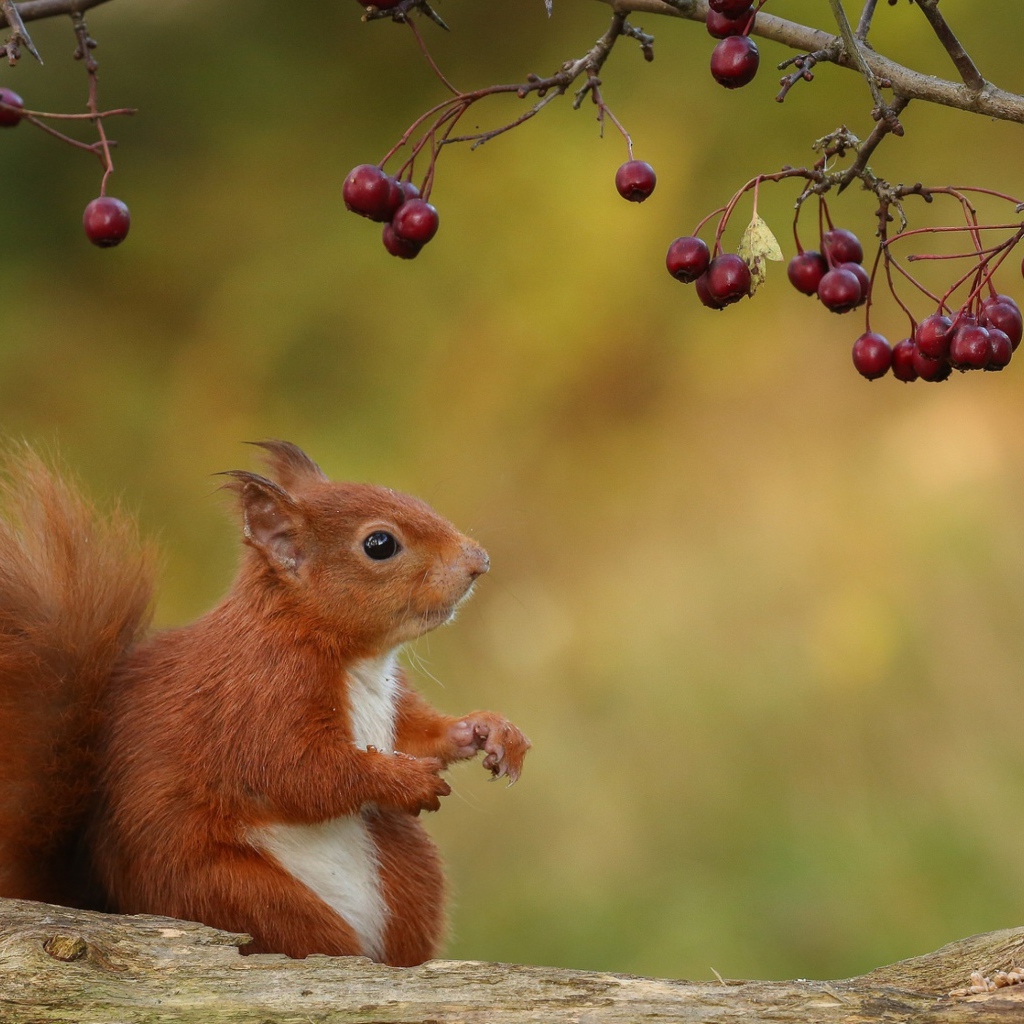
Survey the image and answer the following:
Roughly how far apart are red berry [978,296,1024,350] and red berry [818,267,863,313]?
0.13m

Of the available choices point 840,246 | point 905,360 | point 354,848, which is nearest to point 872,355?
point 905,360

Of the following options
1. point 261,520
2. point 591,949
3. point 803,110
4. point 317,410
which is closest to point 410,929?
point 261,520

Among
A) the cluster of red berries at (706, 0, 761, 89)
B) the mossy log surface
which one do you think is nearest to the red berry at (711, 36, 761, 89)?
the cluster of red berries at (706, 0, 761, 89)

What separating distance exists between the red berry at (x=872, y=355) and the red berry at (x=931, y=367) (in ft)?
0.12

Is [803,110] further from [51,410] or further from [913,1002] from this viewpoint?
[913,1002]

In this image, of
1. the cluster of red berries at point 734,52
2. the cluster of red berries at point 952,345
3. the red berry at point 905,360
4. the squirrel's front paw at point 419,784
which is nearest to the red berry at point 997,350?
the cluster of red berries at point 952,345

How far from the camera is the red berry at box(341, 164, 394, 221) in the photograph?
1537 millimetres

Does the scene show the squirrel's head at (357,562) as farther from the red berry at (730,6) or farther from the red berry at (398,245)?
the red berry at (730,6)

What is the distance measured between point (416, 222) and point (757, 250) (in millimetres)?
368

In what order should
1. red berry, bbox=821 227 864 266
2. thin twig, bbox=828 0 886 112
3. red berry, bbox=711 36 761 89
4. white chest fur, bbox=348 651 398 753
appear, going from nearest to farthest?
thin twig, bbox=828 0 886 112 < red berry, bbox=711 36 761 89 < red berry, bbox=821 227 864 266 < white chest fur, bbox=348 651 398 753

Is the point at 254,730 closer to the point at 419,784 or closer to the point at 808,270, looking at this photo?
the point at 419,784

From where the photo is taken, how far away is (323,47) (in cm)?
361

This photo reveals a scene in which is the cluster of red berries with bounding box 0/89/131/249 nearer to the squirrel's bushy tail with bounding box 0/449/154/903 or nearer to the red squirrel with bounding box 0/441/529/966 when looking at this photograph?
the red squirrel with bounding box 0/441/529/966

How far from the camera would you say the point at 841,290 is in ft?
4.95
